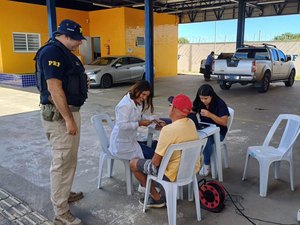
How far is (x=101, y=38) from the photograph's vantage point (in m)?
15.8

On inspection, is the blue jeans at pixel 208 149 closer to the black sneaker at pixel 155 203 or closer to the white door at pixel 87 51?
the black sneaker at pixel 155 203

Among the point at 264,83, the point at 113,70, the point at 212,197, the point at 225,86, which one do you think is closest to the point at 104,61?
the point at 113,70

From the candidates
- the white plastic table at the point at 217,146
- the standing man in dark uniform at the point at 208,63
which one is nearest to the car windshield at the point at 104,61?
the standing man in dark uniform at the point at 208,63

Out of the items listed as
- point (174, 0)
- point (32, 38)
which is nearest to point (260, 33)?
point (174, 0)

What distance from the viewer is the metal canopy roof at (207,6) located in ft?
50.4

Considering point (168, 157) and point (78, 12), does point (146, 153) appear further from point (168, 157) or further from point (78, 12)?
point (78, 12)

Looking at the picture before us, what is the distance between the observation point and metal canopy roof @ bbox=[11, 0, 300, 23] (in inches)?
605

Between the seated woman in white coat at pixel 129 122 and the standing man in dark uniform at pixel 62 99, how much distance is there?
51 cm

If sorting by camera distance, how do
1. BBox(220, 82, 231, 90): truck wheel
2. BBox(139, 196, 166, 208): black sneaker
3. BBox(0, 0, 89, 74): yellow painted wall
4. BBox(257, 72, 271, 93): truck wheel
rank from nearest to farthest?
BBox(139, 196, 166, 208): black sneaker
BBox(257, 72, 271, 93): truck wheel
BBox(220, 82, 231, 90): truck wheel
BBox(0, 0, 89, 74): yellow painted wall

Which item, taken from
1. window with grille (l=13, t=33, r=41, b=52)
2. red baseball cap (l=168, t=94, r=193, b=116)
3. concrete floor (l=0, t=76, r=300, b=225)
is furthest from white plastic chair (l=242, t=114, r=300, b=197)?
window with grille (l=13, t=33, r=41, b=52)

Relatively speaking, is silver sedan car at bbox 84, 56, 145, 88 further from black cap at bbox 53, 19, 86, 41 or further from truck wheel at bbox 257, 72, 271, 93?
black cap at bbox 53, 19, 86, 41

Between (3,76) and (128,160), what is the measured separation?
38.8ft

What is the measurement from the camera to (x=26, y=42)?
540 inches

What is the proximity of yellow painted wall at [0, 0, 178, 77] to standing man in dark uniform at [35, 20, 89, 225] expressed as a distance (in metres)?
12.1
